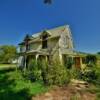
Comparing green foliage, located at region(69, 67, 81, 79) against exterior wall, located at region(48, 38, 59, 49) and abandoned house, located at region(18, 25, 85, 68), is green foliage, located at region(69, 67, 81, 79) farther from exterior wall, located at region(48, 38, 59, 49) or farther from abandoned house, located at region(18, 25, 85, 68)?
exterior wall, located at region(48, 38, 59, 49)

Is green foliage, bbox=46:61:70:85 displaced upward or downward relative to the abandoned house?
downward

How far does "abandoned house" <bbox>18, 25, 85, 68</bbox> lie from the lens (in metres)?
27.6

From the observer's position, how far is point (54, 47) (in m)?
28.0

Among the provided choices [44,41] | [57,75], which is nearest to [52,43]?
[44,41]

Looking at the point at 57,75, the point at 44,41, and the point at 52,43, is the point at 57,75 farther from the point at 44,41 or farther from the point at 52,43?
the point at 44,41

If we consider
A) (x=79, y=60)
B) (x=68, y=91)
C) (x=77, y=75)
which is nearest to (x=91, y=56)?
(x=79, y=60)

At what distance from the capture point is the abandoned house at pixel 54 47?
90.5 feet

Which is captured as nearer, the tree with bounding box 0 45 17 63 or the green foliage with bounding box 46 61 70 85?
the green foliage with bounding box 46 61 70 85

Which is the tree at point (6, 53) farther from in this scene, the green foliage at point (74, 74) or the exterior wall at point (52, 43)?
the green foliage at point (74, 74)

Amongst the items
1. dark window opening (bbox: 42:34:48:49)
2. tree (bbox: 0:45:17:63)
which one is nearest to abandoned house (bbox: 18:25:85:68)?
dark window opening (bbox: 42:34:48:49)

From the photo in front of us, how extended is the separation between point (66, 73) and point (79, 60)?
14732 mm

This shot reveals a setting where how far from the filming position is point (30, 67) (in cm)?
1972

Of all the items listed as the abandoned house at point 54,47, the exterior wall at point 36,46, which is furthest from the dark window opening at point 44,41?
the exterior wall at point 36,46

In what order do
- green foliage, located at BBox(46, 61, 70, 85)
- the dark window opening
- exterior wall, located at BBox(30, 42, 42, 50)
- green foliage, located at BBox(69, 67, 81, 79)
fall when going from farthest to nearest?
exterior wall, located at BBox(30, 42, 42, 50) → the dark window opening → green foliage, located at BBox(69, 67, 81, 79) → green foliage, located at BBox(46, 61, 70, 85)
